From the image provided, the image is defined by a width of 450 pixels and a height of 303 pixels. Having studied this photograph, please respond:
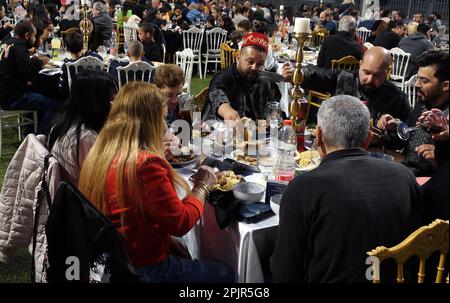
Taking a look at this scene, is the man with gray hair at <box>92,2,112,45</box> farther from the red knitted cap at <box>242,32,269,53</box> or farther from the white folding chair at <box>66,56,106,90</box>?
the red knitted cap at <box>242,32,269,53</box>

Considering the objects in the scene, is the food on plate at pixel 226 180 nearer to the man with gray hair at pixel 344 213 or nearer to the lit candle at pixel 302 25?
the man with gray hair at pixel 344 213

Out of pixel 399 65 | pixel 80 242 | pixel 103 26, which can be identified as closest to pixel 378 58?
pixel 80 242

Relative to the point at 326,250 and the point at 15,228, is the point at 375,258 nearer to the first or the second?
the point at 326,250

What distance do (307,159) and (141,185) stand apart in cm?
114

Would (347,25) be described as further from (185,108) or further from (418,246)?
(418,246)

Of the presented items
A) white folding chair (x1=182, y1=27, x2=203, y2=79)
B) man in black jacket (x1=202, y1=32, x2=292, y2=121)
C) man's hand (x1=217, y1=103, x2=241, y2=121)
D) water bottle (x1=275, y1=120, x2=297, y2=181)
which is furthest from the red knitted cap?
white folding chair (x1=182, y1=27, x2=203, y2=79)

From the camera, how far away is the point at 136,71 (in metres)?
4.93

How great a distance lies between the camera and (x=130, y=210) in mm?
1801

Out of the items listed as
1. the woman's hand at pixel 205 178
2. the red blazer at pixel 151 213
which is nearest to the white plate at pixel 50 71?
the woman's hand at pixel 205 178

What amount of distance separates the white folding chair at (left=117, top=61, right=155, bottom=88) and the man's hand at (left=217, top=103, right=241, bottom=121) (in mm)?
1724

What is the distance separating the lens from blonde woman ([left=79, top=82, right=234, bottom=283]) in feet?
5.80

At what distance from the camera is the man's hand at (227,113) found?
3182 mm
